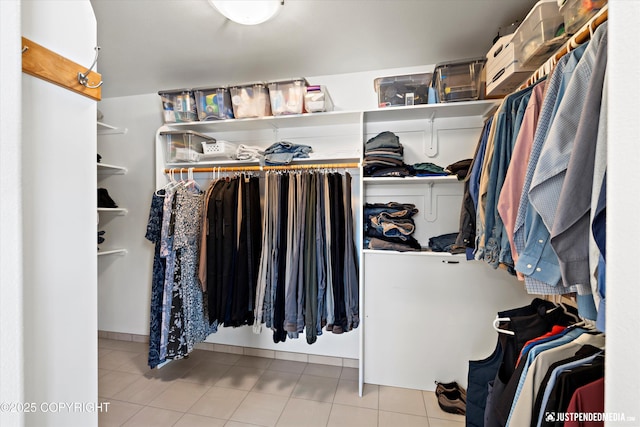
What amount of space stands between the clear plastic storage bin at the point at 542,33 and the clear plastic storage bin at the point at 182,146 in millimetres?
2097

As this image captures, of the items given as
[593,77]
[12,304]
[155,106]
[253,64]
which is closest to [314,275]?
[12,304]

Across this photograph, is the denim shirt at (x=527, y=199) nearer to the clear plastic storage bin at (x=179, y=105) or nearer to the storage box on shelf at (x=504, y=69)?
the storage box on shelf at (x=504, y=69)

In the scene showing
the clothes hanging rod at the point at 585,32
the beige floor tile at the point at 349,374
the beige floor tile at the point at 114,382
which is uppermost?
the clothes hanging rod at the point at 585,32

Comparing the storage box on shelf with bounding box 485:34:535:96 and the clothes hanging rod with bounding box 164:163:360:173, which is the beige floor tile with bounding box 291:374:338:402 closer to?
the clothes hanging rod with bounding box 164:163:360:173

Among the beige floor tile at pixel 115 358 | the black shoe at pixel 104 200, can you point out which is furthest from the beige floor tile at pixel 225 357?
the black shoe at pixel 104 200

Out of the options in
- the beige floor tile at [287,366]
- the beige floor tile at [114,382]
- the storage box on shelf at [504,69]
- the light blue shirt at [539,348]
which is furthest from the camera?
the beige floor tile at [287,366]

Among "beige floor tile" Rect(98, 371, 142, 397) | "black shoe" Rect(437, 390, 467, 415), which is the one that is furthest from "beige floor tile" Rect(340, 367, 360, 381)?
"beige floor tile" Rect(98, 371, 142, 397)

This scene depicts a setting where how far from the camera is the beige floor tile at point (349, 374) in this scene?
2.01 m

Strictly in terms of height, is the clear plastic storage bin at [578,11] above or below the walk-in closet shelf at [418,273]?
above

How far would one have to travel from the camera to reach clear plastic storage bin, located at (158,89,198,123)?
207 centimetres

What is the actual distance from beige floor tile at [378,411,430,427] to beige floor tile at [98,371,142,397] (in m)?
1.83

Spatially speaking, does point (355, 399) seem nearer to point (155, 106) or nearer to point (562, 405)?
point (562, 405)

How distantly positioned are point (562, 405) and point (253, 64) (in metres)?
2.39

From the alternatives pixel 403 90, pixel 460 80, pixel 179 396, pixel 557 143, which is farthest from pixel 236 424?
pixel 460 80
